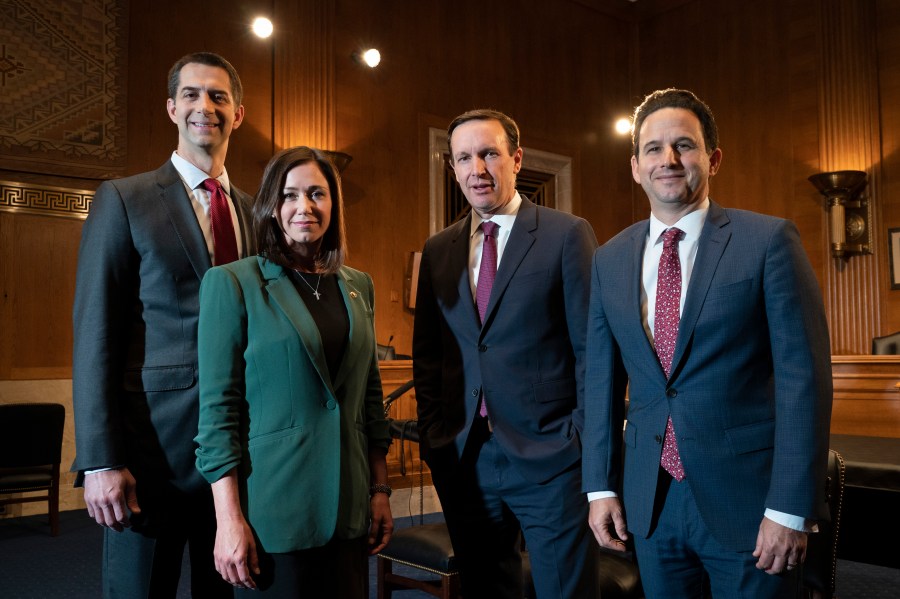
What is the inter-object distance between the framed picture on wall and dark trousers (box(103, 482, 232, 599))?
25.4ft

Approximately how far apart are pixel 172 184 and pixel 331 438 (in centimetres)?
77

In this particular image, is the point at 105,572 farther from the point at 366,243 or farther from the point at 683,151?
the point at 366,243

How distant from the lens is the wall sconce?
7.99 meters

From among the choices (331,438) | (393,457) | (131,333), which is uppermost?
(131,333)

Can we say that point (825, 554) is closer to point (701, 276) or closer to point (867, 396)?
point (701, 276)

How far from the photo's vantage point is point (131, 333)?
1.92 m

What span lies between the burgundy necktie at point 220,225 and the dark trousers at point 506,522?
2.56 ft

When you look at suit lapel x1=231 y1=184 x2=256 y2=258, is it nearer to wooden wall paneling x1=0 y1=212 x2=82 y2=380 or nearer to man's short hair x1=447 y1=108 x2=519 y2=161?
man's short hair x1=447 y1=108 x2=519 y2=161

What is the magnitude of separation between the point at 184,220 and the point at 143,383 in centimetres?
40

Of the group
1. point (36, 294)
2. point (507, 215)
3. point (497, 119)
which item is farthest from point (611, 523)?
point (36, 294)

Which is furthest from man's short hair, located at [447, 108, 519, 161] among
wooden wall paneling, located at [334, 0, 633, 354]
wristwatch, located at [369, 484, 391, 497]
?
wooden wall paneling, located at [334, 0, 633, 354]

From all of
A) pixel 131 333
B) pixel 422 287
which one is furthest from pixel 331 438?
pixel 422 287

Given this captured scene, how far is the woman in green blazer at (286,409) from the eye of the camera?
5.50 feet

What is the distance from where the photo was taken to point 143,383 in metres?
1.88
